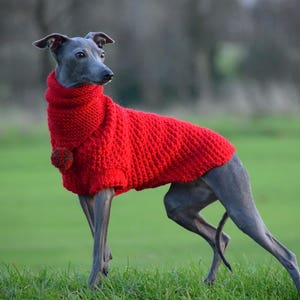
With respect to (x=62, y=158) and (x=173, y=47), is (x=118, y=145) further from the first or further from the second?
(x=173, y=47)

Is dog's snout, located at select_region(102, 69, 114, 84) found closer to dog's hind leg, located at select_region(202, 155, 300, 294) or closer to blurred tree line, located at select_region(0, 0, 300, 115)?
dog's hind leg, located at select_region(202, 155, 300, 294)

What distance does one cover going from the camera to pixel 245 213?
220 inches

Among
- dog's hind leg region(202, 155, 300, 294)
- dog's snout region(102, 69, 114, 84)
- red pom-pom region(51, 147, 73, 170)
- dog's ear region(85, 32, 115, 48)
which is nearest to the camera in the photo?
dog's snout region(102, 69, 114, 84)

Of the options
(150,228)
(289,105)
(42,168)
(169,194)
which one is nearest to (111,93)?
(289,105)

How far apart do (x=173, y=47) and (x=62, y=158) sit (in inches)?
1183

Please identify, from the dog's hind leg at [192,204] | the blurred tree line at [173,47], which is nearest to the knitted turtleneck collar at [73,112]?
the dog's hind leg at [192,204]

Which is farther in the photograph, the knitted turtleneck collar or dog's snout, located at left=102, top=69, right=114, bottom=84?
the knitted turtleneck collar

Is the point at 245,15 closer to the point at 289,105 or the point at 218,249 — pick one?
the point at 289,105

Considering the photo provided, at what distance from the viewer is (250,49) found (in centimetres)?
3647

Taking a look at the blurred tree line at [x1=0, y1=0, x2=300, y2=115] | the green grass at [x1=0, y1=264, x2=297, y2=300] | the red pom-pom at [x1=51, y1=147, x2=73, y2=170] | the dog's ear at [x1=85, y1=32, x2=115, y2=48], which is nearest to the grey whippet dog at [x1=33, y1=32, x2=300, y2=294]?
the dog's ear at [x1=85, y1=32, x2=115, y2=48]

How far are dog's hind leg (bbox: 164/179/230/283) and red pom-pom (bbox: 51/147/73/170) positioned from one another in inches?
33.4

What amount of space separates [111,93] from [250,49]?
7.94 metres

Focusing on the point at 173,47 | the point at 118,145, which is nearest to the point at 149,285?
the point at 118,145

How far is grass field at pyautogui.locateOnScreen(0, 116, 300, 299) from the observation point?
19.6ft
